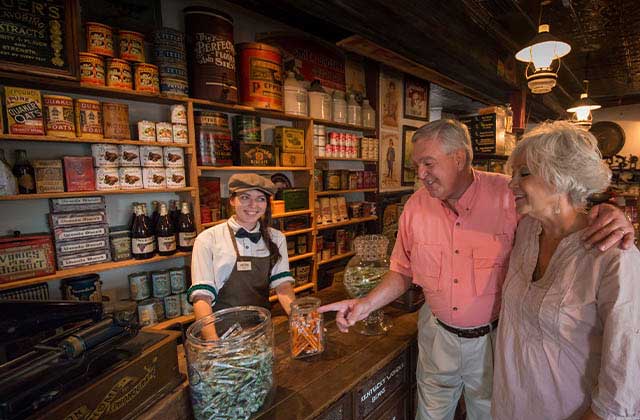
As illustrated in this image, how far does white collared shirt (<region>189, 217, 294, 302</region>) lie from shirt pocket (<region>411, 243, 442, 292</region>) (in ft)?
2.47

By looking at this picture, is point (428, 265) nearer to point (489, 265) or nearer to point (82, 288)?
point (489, 265)

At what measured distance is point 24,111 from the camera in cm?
175

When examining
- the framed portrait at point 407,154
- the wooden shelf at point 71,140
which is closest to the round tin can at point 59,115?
the wooden shelf at point 71,140

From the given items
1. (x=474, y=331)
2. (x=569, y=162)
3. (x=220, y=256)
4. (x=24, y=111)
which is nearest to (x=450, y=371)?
(x=474, y=331)

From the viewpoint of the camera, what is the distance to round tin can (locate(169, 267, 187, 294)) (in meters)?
2.38

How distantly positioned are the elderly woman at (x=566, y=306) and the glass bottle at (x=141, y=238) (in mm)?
2112

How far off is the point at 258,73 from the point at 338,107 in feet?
3.53

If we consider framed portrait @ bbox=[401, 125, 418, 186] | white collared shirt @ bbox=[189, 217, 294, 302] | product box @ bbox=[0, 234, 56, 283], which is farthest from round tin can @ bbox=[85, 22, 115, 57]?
framed portrait @ bbox=[401, 125, 418, 186]

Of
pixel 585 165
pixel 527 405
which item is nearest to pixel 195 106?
pixel 585 165

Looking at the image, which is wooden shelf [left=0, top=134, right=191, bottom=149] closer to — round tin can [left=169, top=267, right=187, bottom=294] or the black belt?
round tin can [left=169, top=267, right=187, bottom=294]

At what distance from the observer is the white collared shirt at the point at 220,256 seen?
1.67 metres

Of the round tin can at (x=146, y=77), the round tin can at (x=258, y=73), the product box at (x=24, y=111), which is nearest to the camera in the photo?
the product box at (x=24, y=111)

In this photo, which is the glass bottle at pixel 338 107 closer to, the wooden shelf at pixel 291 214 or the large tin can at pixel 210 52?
the wooden shelf at pixel 291 214

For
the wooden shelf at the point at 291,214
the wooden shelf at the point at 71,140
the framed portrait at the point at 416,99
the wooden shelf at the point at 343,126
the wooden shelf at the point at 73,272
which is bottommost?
the wooden shelf at the point at 73,272
